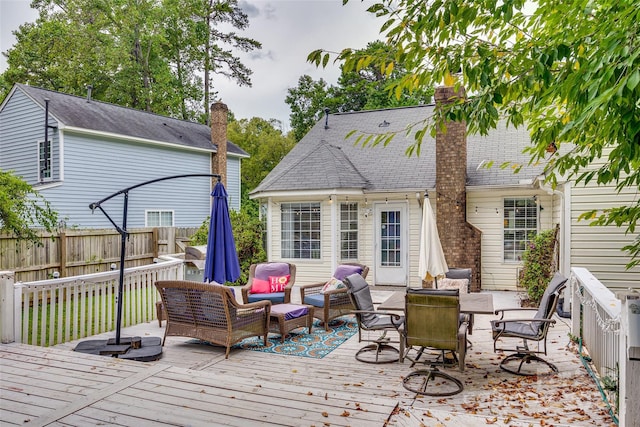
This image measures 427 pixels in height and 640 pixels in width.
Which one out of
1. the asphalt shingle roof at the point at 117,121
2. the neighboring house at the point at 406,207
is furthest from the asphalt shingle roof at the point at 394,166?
the asphalt shingle roof at the point at 117,121

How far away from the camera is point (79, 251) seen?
11.0m

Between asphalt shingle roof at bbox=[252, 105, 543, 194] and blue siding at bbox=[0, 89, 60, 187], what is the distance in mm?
6989

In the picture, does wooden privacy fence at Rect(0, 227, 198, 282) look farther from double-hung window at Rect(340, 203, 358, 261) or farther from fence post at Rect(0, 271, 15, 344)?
double-hung window at Rect(340, 203, 358, 261)

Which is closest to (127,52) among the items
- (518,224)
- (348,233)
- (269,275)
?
(348,233)

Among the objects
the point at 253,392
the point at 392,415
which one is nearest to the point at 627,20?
the point at 392,415

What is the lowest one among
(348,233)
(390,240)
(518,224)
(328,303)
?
(328,303)

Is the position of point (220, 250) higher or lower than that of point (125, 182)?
lower

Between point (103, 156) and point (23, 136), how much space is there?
2.75m

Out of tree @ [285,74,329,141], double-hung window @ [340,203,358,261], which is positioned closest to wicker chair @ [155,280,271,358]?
double-hung window @ [340,203,358,261]

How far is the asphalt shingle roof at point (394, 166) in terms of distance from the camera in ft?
37.5

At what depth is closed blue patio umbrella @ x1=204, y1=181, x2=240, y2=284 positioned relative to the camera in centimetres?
682

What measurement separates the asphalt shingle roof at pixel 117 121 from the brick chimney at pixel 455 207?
34.4 ft

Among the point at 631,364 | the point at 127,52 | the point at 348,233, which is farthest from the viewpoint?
the point at 127,52

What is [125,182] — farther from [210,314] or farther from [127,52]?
[210,314]
